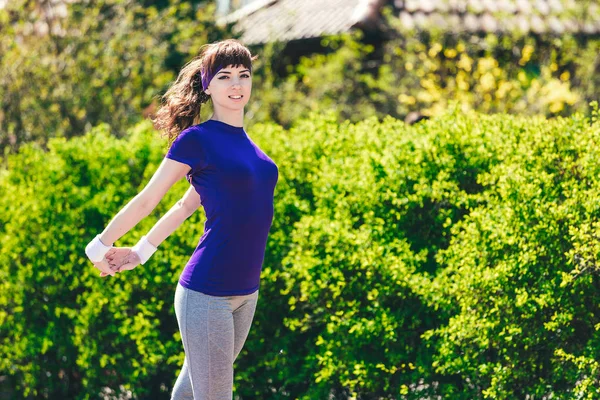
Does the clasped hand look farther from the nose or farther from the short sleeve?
the nose

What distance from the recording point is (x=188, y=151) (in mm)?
3672

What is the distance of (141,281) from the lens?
5551 mm

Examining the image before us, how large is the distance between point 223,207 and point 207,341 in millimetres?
507

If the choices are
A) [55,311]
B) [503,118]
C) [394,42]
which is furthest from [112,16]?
[503,118]

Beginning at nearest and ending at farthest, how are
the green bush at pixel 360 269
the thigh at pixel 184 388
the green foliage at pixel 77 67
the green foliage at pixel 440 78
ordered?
1. the thigh at pixel 184 388
2. the green bush at pixel 360 269
3. the green foliage at pixel 77 67
4. the green foliage at pixel 440 78

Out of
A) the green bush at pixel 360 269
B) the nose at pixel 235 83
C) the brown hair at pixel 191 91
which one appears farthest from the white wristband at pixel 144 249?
the green bush at pixel 360 269

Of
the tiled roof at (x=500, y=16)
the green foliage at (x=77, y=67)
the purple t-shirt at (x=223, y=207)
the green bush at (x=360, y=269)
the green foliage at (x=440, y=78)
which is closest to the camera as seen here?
the purple t-shirt at (x=223, y=207)

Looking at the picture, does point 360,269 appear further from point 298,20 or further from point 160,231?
point 298,20

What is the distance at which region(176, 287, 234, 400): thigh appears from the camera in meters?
3.67

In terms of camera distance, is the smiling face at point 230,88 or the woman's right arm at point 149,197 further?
the smiling face at point 230,88

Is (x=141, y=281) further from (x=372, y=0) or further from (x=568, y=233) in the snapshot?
(x=372, y=0)

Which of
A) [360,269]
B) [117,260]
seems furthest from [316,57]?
[117,260]

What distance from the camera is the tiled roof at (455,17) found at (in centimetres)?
1212

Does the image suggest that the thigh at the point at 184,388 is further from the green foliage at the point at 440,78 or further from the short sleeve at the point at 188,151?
the green foliage at the point at 440,78
